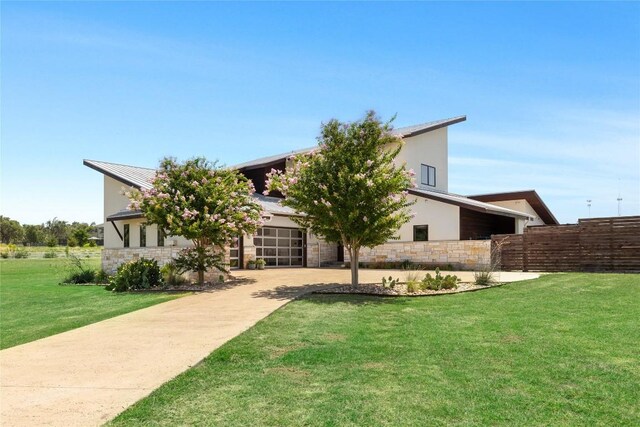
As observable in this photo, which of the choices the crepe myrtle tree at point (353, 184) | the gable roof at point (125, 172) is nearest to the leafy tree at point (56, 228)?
the gable roof at point (125, 172)

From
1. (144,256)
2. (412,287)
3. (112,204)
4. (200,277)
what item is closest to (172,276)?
(200,277)

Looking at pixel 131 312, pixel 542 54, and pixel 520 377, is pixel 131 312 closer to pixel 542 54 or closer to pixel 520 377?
pixel 520 377

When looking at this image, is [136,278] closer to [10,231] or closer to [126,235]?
[126,235]

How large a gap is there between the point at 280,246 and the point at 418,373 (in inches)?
867

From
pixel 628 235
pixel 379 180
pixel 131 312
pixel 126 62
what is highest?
pixel 126 62

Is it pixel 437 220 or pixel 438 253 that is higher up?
pixel 437 220

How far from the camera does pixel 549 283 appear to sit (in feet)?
50.9

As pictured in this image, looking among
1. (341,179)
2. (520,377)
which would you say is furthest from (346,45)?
(520,377)

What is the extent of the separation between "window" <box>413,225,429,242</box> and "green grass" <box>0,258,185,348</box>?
1579 centimetres

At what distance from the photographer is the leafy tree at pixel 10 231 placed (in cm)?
8738

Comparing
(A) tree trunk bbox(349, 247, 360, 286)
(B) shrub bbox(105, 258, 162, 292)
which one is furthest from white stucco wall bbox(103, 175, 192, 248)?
(A) tree trunk bbox(349, 247, 360, 286)

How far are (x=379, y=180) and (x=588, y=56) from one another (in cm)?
724

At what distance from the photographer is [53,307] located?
14336mm

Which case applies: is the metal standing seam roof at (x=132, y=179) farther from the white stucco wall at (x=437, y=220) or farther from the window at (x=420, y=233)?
the window at (x=420, y=233)
